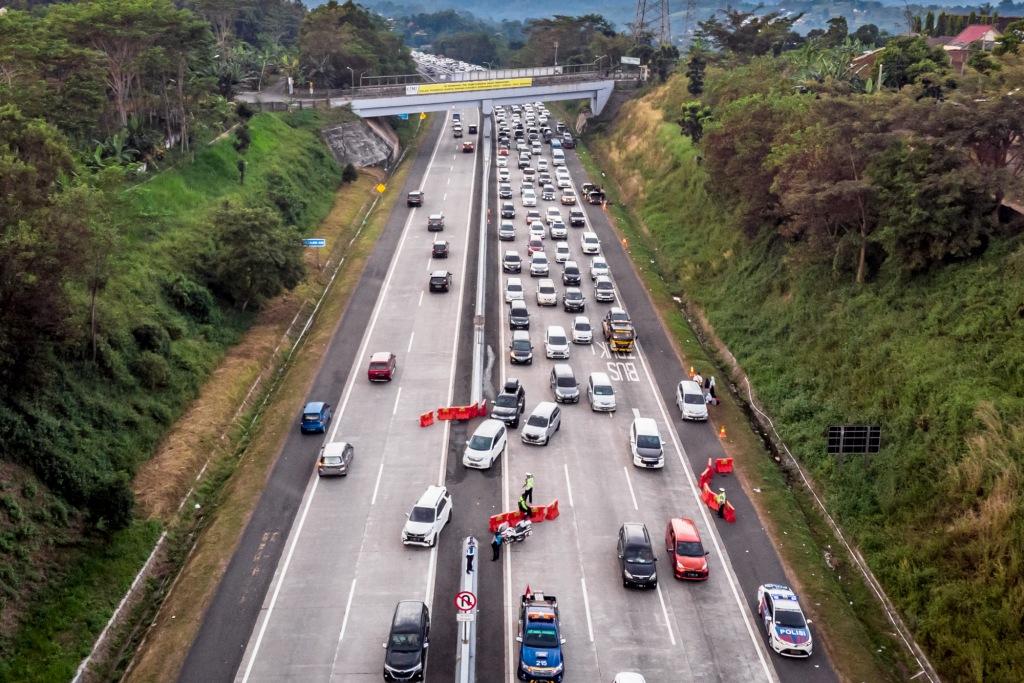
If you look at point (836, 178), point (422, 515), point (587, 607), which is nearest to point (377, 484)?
point (422, 515)

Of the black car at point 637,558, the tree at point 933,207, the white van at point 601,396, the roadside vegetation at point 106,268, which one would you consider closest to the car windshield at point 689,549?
the black car at point 637,558

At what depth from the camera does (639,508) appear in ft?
138

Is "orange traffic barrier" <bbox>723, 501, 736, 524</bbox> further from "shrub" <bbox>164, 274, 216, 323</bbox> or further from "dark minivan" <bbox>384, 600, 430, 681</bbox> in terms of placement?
"shrub" <bbox>164, 274, 216, 323</bbox>

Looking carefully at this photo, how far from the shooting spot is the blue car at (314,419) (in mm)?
47906

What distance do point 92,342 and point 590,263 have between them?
4353 cm

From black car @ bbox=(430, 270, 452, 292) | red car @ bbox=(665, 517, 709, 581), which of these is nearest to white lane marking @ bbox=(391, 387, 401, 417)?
black car @ bbox=(430, 270, 452, 292)

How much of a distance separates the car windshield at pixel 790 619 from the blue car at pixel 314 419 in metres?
24.8

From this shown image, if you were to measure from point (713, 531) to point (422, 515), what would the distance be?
41.1ft

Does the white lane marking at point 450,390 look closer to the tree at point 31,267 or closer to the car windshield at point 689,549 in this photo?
the car windshield at point 689,549

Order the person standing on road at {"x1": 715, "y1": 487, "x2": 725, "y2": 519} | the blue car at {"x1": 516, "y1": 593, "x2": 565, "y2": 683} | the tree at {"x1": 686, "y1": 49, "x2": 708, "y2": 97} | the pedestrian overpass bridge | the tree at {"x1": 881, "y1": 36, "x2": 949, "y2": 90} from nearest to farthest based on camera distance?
1. the blue car at {"x1": 516, "y1": 593, "x2": 565, "y2": 683}
2. the person standing on road at {"x1": 715, "y1": 487, "x2": 725, "y2": 519}
3. the tree at {"x1": 881, "y1": 36, "x2": 949, "y2": 90}
4. the tree at {"x1": 686, "y1": 49, "x2": 708, "y2": 97}
5. the pedestrian overpass bridge

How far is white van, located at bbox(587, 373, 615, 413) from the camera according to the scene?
5141cm

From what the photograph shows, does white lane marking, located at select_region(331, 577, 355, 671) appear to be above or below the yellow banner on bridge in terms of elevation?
below

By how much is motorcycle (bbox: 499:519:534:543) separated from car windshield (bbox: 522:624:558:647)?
7268mm

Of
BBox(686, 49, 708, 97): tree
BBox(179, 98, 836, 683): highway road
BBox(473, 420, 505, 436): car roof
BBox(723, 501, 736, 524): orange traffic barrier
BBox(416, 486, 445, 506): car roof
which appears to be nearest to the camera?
BBox(179, 98, 836, 683): highway road
